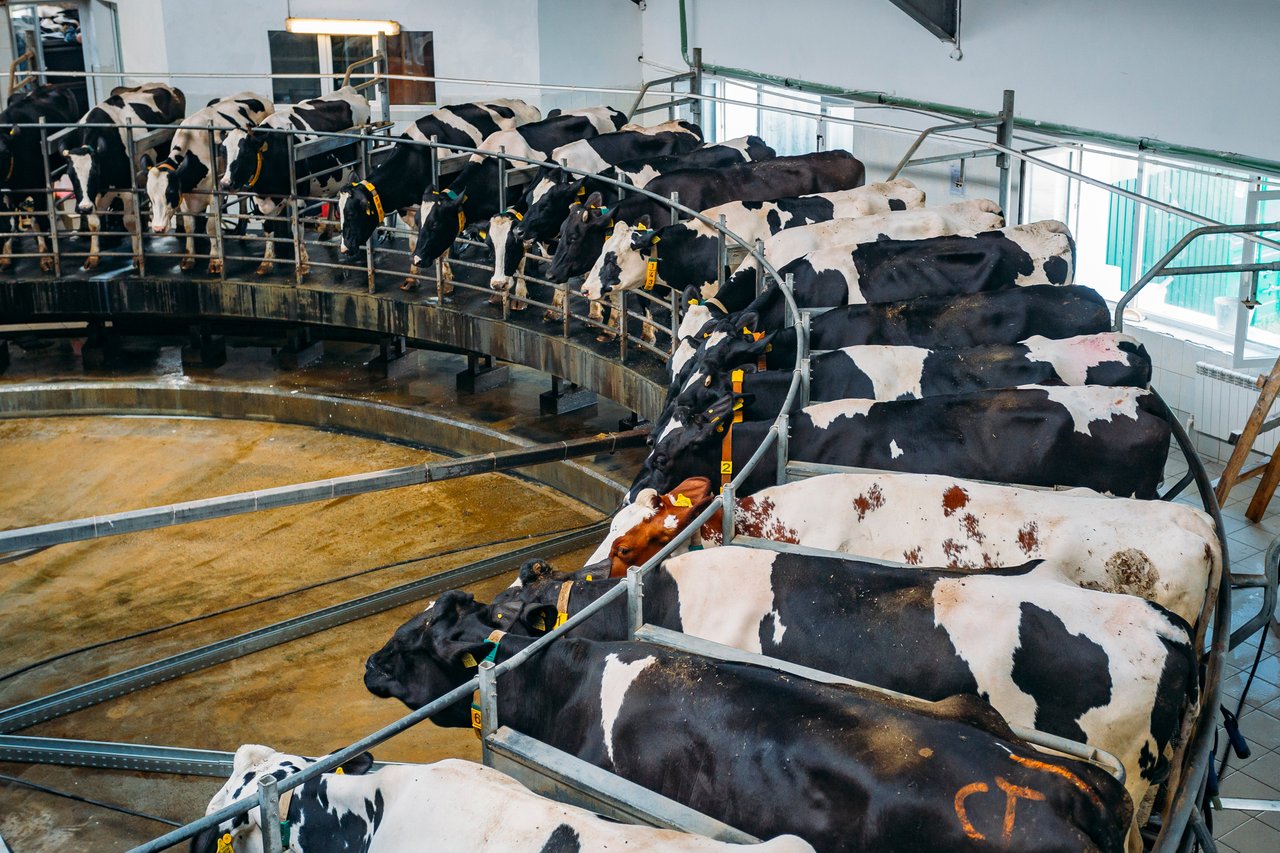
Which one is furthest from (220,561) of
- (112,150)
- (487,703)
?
(112,150)

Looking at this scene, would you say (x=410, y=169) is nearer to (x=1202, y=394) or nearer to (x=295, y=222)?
(x=295, y=222)

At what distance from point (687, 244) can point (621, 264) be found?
484mm

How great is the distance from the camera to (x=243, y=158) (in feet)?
39.9

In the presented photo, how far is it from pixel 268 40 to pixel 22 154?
462 centimetres

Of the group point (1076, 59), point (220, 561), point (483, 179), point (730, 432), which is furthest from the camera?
point (483, 179)

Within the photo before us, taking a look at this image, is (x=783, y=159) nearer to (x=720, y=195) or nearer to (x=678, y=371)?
(x=720, y=195)

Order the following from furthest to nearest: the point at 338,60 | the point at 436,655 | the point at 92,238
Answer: the point at 338,60 → the point at 92,238 → the point at 436,655

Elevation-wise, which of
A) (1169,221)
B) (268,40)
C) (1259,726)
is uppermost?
(268,40)

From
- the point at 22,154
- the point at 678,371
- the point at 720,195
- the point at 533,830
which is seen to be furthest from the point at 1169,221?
the point at 22,154

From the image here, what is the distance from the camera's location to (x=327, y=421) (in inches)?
448

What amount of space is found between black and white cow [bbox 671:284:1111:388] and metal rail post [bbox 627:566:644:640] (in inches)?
119

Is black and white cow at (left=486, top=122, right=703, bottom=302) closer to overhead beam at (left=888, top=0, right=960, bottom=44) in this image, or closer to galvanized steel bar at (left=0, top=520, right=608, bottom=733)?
overhead beam at (left=888, top=0, right=960, bottom=44)

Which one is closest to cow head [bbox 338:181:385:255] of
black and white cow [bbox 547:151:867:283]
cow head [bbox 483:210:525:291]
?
cow head [bbox 483:210:525:291]

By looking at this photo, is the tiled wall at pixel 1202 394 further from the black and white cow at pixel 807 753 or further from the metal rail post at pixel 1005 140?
the black and white cow at pixel 807 753
